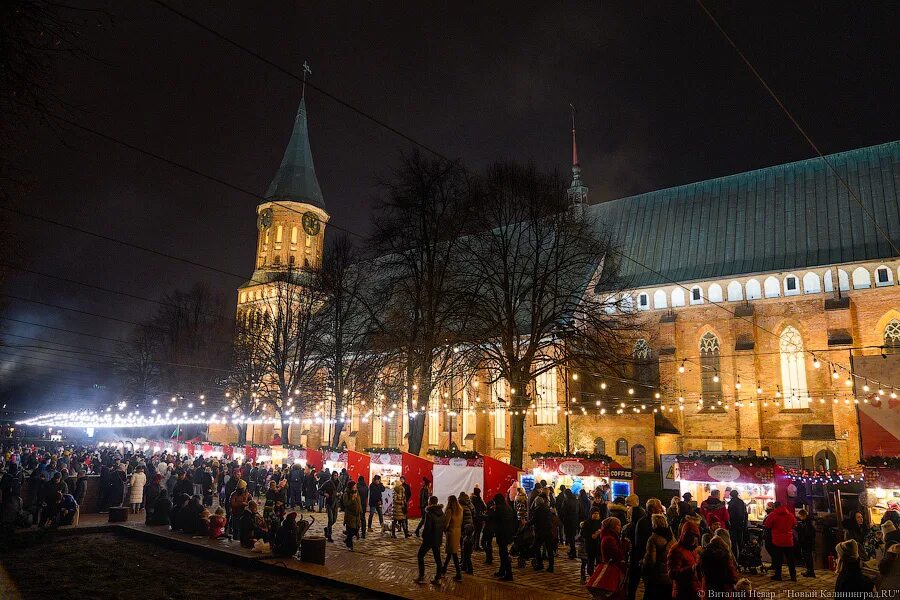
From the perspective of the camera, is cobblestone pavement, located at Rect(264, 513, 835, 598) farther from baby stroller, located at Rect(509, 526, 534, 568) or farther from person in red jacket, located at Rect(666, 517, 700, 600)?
person in red jacket, located at Rect(666, 517, 700, 600)

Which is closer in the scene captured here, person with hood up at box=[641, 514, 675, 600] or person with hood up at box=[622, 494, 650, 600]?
person with hood up at box=[641, 514, 675, 600]

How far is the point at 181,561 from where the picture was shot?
1254 cm

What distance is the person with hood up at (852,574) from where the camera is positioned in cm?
709

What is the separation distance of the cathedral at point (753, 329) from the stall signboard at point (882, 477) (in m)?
13.1

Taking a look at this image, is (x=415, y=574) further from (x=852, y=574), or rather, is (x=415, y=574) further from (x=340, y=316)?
(x=340, y=316)

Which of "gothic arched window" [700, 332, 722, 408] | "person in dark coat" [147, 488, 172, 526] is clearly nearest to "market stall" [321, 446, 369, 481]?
"person in dark coat" [147, 488, 172, 526]

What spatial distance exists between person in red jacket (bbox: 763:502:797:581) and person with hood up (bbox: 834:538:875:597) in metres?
5.01

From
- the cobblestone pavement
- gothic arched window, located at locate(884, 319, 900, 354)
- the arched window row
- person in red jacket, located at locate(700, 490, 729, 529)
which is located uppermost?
the arched window row

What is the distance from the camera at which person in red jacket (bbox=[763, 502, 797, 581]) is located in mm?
11820

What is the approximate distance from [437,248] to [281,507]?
1342cm

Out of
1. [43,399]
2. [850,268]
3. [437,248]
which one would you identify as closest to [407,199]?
[437,248]

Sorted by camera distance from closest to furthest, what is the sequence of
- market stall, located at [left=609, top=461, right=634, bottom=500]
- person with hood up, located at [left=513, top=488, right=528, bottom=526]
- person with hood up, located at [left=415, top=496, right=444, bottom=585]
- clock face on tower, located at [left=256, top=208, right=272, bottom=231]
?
person with hood up, located at [left=415, top=496, right=444, bottom=585] < person with hood up, located at [left=513, top=488, right=528, bottom=526] < market stall, located at [left=609, top=461, right=634, bottom=500] < clock face on tower, located at [left=256, top=208, right=272, bottom=231]

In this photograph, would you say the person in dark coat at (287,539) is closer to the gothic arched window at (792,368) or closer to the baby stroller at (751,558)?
the baby stroller at (751,558)

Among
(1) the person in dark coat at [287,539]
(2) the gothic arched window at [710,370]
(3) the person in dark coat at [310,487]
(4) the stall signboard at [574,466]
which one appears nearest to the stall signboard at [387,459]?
(3) the person in dark coat at [310,487]
